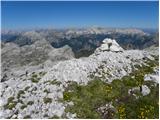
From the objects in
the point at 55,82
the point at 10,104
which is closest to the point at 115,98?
the point at 55,82

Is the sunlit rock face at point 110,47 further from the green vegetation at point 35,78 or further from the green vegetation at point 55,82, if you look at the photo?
the green vegetation at point 55,82

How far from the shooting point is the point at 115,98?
77.7 ft

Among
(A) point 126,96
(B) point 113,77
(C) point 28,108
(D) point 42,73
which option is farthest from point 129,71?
(C) point 28,108

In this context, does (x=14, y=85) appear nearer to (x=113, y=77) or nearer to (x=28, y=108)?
(x=28, y=108)

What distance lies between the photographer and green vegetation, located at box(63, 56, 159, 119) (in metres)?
21.6

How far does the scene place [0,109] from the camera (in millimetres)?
23031

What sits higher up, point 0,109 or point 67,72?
point 67,72

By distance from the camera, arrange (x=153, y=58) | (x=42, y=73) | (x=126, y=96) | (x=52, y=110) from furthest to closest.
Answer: (x=153, y=58)
(x=42, y=73)
(x=126, y=96)
(x=52, y=110)

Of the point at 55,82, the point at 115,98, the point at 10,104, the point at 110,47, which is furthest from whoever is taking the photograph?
the point at 110,47

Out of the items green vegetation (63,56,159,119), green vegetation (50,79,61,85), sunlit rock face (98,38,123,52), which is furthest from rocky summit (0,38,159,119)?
sunlit rock face (98,38,123,52)

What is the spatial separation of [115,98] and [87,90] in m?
2.34

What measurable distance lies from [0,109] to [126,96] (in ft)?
32.1

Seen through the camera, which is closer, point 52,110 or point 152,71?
point 52,110

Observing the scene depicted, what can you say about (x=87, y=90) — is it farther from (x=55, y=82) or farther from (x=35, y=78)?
(x=35, y=78)
